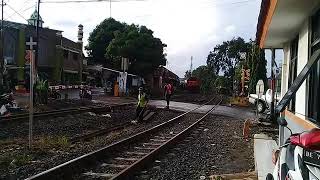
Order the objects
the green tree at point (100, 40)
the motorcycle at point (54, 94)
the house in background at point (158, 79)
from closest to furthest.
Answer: the motorcycle at point (54, 94) → the house in background at point (158, 79) → the green tree at point (100, 40)

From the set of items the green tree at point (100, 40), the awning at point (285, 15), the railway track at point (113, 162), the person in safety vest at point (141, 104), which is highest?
the green tree at point (100, 40)

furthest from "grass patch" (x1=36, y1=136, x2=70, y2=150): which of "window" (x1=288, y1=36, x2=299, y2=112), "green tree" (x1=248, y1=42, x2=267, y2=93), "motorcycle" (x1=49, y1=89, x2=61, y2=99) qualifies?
"green tree" (x1=248, y1=42, x2=267, y2=93)

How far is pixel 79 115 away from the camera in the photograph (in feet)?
73.6

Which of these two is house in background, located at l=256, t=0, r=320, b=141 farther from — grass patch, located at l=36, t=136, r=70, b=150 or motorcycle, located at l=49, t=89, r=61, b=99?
motorcycle, located at l=49, t=89, r=61, b=99

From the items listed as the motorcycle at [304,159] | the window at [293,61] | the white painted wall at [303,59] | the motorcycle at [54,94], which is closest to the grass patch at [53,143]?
the window at [293,61]

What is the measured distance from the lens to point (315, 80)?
23.7ft

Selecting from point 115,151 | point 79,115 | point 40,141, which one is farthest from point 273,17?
point 79,115

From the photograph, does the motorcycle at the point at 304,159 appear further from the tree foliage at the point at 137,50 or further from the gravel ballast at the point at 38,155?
the tree foliage at the point at 137,50

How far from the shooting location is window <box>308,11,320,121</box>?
22.9ft

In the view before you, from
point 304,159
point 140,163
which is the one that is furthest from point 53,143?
point 304,159

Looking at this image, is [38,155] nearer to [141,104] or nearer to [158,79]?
[141,104]

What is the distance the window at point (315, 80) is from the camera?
698 cm

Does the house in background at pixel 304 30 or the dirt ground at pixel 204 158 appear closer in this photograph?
the house in background at pixel 304 30

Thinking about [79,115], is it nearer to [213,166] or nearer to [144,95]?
[144,95]
